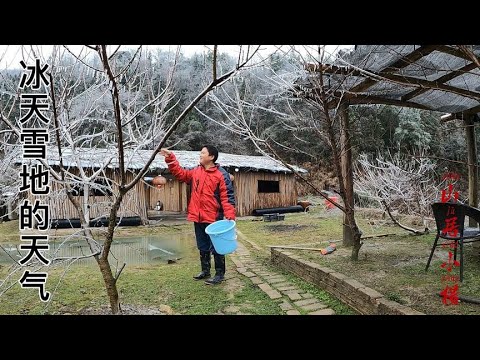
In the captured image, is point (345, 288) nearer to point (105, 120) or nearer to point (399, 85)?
point (399, 85)

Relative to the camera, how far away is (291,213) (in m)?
8.48

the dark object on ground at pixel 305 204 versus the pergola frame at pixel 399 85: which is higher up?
the pergola frame at pixel 399 85

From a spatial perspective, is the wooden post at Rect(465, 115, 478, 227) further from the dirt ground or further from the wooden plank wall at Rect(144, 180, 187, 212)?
the wooden plank wall at Rect(144, 180, 187, 212)

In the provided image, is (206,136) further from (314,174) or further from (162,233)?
(314,174)

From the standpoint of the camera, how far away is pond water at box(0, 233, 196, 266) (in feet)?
13.0

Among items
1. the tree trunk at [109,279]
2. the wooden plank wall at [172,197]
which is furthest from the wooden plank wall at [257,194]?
the tree trunk at [109,279]

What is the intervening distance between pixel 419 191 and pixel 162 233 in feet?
13.7

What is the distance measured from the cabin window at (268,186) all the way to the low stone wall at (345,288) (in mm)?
5208

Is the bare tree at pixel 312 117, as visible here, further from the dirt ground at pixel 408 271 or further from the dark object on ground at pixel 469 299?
the dark object on ground at pixel 469 299

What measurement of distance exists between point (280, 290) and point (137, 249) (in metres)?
2.56

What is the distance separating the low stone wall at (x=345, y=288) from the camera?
203cm
